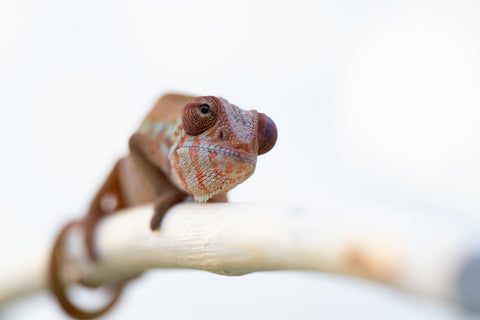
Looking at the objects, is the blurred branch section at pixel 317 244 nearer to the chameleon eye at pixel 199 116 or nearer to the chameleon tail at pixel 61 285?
the chameleon eye at pixel 199 116

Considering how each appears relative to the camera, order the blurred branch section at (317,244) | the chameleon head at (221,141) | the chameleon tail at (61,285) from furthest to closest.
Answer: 1. the chameleon tail at (61,285)
2. the chameleon head at (221,141)
3. the blurred branch section at (317,244)

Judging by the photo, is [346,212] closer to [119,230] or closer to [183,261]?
[183,261]

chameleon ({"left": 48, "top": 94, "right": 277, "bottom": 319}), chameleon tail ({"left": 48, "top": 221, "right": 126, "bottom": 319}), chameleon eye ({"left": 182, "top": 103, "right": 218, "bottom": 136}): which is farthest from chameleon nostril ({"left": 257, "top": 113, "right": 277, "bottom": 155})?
chameleon tail ({"left": 48, "top": 221, "right": 126, "bottom": 319})

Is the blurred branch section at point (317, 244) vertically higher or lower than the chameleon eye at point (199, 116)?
lower

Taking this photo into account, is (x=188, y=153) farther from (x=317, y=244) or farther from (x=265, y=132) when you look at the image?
(x=317, y=244)

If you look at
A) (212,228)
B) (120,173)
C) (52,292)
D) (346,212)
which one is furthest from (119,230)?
(346,212)

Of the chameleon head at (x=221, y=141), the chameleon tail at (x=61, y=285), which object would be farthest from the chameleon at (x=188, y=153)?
the chameleon tail at (x=61, y=285)

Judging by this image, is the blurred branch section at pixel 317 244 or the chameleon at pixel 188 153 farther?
the chameleon at pixel 188 153

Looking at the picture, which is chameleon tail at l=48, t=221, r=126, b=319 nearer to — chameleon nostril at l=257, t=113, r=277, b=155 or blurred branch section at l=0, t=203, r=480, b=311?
blurred branch section at l=0, t=203, r=480, b=311

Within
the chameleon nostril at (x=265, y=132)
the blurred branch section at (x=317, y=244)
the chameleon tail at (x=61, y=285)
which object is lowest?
the chameleon tail at (x=61, y=285)
